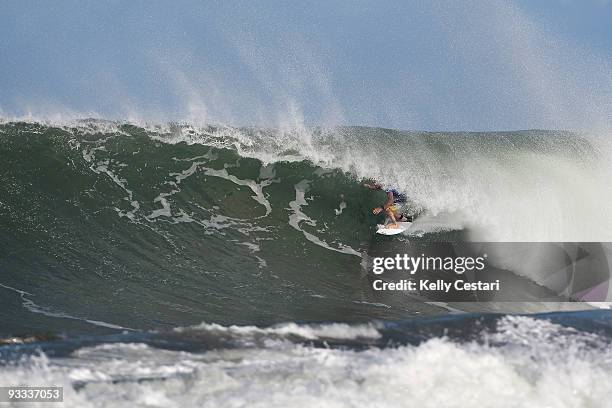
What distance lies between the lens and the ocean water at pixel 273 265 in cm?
479

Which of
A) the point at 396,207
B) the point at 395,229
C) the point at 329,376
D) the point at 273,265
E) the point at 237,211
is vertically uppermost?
the point at 396,207

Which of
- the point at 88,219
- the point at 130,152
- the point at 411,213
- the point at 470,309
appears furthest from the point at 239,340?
the point at 130,152

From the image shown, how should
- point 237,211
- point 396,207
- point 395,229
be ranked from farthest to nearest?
point 237,211, point 396,207, point 395,229

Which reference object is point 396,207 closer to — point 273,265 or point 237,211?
point 273,265

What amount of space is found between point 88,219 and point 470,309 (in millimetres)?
6232

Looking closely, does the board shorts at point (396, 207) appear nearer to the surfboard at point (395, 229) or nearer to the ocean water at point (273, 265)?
the surfboard at point (395, 229)

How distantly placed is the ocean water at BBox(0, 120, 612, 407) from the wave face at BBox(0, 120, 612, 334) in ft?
0.14

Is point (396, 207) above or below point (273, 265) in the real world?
above

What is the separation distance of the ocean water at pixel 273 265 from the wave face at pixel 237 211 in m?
0.04

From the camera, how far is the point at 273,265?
30.5ft

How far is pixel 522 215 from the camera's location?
39.1 feet

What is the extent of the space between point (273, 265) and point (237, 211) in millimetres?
2350

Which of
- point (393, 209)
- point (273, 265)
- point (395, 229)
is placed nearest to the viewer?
point (273, 265)

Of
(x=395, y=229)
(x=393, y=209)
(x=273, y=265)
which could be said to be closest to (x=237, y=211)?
(x=273, y=265)
